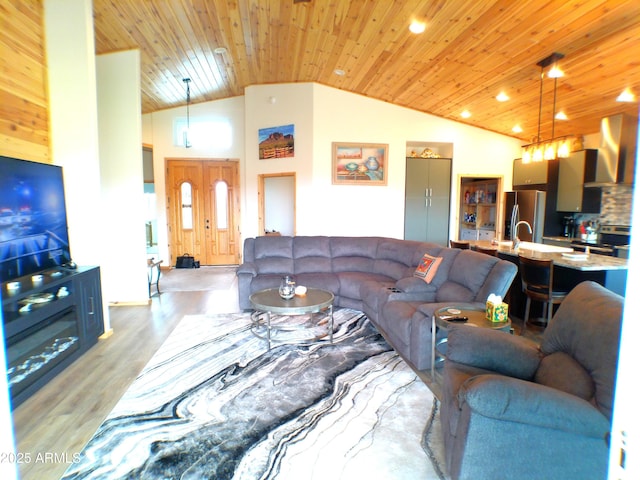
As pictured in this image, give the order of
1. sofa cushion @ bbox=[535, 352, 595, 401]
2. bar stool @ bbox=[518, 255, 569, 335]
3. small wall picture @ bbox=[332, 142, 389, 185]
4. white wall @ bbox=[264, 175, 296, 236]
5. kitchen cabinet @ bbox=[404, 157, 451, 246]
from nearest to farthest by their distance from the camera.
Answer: sofa cushion @ bbox=[535, 352, 595, 401], bar stool @ bbox=[518, 255, 569, 335], small wall picture @ bbox=[332, 142, 389, 185], kitchen cabinet @ bbox=[404, 157, 451, 246], white wall @ bbox=[264, 175, 296, 236]

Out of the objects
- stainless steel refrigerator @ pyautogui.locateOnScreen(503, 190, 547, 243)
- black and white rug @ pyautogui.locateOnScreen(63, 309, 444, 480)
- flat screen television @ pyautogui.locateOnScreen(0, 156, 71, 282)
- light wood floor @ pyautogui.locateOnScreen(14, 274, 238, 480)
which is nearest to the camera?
black and white rug @ pyautogui.locateOnScreen(63, 309, 444, 480)

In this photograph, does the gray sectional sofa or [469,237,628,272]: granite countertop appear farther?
[469,237,628,272]: granite countertop

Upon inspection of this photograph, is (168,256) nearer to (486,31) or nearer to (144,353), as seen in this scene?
(144,353)

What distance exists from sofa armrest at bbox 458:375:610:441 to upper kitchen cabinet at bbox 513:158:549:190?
18.1 feet

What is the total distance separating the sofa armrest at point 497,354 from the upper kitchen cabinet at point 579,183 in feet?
15.2

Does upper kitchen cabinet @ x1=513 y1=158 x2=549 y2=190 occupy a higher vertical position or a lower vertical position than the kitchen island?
higher

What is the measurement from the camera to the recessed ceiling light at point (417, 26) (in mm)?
3490

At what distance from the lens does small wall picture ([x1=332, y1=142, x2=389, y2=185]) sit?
627 cm

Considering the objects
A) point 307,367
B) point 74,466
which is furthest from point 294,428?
point 74,466

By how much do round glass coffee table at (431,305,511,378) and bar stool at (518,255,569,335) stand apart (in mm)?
1166

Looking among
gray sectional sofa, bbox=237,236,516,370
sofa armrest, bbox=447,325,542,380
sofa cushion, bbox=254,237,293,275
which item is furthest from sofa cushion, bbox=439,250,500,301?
sofa cushion, bbox=254,237,293,275

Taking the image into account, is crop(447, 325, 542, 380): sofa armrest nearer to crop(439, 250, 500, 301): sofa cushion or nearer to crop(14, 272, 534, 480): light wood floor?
crop(14, 272, 534, 480): light wood floor

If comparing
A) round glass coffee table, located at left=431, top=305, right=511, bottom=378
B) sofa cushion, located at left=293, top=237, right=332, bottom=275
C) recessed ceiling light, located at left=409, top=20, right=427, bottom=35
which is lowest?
round glass coffee table, located at left=431, top=305, right=511, bottom=378

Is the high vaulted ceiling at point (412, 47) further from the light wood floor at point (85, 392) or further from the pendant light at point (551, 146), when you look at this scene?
the light wood floor at point (85, 392)
